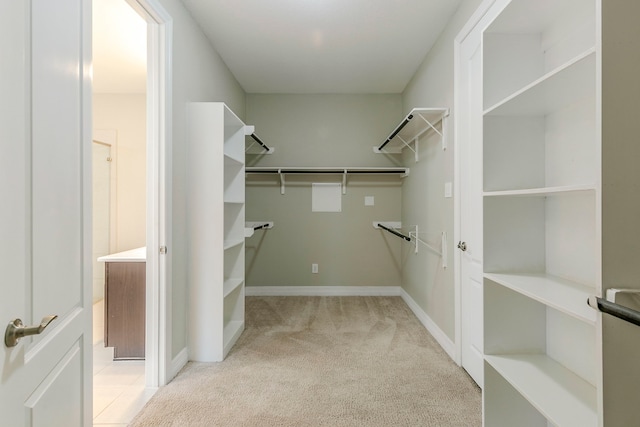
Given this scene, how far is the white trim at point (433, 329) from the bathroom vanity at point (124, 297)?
2.35 metres

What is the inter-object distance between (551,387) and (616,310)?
1.91ft

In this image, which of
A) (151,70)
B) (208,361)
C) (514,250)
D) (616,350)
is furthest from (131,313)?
(616,350)

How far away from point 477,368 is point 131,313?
246cm

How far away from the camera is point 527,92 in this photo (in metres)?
1.08

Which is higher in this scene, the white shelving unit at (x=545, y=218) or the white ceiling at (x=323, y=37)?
the white ceiling at (x=323, y=37)

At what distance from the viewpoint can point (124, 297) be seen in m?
2.33

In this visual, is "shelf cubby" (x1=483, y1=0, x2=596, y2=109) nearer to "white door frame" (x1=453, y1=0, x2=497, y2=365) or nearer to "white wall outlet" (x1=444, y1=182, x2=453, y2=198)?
"white door frame" (x1=453, y1=0, x2=497, y2=365)

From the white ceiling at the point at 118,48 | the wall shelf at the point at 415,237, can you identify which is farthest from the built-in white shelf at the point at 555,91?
the white ceiling at the point at 118,48

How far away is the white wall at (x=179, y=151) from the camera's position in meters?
2.10

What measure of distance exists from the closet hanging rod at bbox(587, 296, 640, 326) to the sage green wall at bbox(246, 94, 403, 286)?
11.2 feet

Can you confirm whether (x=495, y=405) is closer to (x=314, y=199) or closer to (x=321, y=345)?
(x=321, y=345)

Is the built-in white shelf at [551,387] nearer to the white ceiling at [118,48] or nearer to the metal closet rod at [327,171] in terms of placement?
the metal closet rod at [327,171]

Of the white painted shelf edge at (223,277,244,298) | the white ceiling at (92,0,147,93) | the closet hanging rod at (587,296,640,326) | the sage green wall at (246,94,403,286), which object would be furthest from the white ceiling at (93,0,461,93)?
the closet hanging rod at (587,296,640,326)

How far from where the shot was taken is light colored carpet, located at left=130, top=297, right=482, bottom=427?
1729 mm
